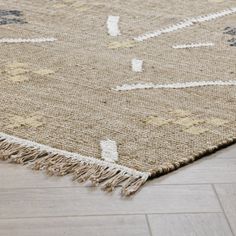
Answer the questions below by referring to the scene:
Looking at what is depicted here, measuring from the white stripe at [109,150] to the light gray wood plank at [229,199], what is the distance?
198 millimetres

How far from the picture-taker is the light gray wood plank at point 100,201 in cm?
112

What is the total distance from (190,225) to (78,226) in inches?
6.9

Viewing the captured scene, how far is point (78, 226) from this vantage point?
107 cm

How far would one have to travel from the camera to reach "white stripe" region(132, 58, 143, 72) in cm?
175

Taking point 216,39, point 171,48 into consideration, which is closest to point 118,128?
point 171,48

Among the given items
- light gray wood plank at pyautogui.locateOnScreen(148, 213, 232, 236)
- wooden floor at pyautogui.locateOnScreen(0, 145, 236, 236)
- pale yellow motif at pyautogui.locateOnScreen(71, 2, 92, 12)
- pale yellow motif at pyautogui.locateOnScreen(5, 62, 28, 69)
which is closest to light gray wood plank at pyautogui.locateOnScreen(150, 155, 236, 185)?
wooden floor at pyautogui.locateOnScreen(0, 145, 236, 236)

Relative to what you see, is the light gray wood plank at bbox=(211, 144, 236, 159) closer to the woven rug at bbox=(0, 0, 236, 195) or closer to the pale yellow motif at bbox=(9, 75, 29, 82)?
the woven rug at bbox=(0, 0, 236, 195)

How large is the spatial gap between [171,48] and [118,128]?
0.60m

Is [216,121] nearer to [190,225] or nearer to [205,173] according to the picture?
[205,173]

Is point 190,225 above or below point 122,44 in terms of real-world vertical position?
above

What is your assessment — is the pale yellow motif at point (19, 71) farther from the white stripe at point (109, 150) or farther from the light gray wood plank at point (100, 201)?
the light gray wood plank at point (100, 201)

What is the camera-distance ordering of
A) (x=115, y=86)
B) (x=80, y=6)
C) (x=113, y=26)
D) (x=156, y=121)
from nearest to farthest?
(x=156, y=121) < (x=115, y=86) < (x=113, y=26) < (x=80, y=6)

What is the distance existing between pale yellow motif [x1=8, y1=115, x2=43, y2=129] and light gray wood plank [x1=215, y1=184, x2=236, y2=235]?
16.0 inches

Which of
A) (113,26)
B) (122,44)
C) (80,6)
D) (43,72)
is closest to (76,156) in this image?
(43,72)
